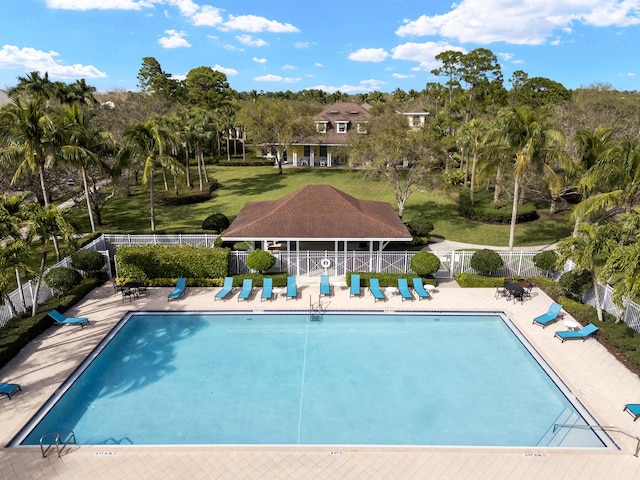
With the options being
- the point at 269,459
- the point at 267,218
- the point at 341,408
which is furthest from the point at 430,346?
the point at 267,218

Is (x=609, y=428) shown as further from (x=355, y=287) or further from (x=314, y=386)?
(x=355, y=287)

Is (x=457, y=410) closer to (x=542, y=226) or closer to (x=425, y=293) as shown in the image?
(x=425, y=293)

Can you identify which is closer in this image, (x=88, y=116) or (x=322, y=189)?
(x=322, y=189)

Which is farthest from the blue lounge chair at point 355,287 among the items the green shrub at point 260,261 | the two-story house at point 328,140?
the two-story house at point 328,140

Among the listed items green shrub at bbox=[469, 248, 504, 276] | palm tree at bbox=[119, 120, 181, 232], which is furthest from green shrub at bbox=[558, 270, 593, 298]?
palm tree at bbox=[119, 120, 181, 232]

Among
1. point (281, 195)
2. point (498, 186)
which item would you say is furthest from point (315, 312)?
point (281, 195)

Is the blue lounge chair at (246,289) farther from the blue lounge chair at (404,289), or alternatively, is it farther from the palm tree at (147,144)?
the palm tree at (147,144)
